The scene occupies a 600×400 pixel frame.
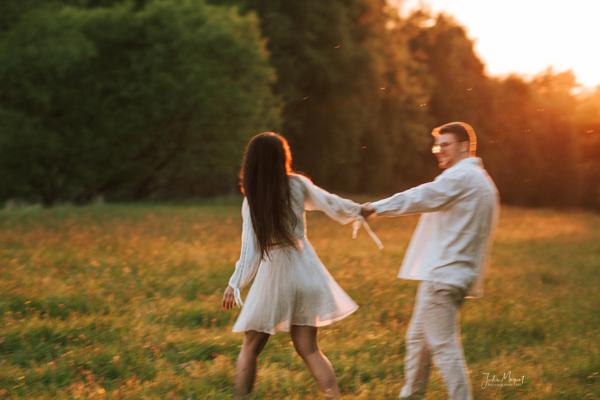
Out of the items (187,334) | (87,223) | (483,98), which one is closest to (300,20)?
(87,223)

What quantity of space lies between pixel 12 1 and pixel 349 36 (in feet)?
50.2

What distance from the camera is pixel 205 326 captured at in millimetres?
8461

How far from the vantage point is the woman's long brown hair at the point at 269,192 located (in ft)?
16.7

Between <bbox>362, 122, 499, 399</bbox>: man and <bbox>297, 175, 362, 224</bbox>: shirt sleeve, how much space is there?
0.10m

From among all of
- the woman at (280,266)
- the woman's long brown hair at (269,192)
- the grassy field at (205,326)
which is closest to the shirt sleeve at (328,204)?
the woman at (280,266)

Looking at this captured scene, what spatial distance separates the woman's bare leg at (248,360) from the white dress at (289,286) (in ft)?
0.35

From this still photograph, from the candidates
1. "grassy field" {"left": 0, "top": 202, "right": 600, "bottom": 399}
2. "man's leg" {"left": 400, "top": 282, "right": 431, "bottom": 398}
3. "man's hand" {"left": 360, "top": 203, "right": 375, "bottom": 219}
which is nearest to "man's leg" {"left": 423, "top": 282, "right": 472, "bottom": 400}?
"man's leg" {"left": 400, "top": 282, "right": 431, "bottom": 398}

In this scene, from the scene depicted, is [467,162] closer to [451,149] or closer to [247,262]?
[451,149]

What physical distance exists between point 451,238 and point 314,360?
4.20 ft

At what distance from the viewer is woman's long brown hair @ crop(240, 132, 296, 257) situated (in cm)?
510

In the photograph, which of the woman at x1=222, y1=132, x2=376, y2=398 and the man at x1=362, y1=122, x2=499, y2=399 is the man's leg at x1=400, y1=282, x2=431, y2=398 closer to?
the man at x1=362, y1=122, x2=499, y2=399

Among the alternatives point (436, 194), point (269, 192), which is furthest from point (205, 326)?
point (436, 194)

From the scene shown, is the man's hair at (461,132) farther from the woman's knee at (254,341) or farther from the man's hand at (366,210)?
the woman's knee at (254,341)
